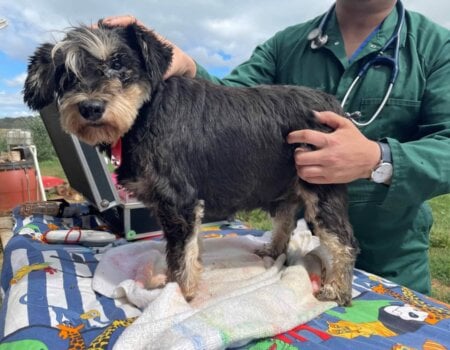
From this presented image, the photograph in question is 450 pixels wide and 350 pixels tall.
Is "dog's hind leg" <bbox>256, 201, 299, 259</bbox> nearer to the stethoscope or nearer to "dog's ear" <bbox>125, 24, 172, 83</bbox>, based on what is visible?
the stethoscope

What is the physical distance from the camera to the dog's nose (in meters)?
2.36

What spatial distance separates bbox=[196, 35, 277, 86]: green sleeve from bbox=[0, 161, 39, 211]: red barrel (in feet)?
16.6

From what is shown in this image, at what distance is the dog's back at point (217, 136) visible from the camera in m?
2.61

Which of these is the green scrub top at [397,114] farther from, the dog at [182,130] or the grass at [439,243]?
the grass at [439,243]

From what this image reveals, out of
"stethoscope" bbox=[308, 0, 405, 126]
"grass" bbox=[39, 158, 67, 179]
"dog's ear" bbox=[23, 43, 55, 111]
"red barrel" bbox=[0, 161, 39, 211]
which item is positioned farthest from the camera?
"grass" bbox=[39, 158, 67, 179]

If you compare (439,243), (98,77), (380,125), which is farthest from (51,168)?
(380,125)

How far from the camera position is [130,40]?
264 cm

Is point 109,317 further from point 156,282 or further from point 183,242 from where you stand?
point 183,242

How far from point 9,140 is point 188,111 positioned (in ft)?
26.1

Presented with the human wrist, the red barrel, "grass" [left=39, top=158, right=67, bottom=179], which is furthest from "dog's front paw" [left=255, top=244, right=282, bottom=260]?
"grass" [left=39, top=158, right=67, bottom=179]

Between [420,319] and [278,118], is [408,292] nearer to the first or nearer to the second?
[420,319]

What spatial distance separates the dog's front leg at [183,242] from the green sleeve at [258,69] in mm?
1528

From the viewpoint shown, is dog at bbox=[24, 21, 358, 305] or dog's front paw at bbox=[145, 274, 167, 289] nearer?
dog at bbox=[24, 21, 358, 305]

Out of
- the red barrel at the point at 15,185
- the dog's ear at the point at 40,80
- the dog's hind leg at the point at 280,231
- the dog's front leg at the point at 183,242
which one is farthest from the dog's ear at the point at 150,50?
the red barrel at the point at 15,185
